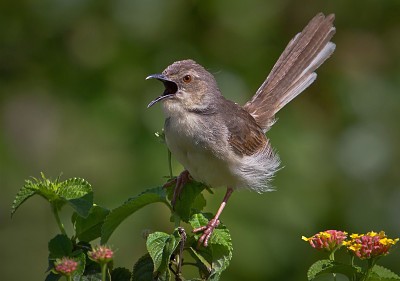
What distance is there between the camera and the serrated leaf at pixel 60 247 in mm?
2799

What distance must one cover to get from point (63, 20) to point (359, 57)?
103 inches

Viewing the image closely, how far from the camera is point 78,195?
2.90 metres

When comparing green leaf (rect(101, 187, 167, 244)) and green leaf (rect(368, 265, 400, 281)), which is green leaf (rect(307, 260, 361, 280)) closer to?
green leaf (rect(368, 265, 400, 281))

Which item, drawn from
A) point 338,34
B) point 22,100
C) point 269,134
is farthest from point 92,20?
point 338,34

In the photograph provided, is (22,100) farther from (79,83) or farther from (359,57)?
(359,57)

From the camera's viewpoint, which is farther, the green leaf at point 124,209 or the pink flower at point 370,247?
the green leaf at point 124,209

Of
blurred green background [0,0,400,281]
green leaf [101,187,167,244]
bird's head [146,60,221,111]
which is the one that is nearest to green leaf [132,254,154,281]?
green leaf [101,187,167,244]

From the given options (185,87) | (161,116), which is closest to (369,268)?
(185,87)

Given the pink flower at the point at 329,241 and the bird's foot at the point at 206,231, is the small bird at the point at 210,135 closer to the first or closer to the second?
the bird's foot at the point at 206,231

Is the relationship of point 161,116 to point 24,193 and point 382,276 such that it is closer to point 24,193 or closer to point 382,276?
point 24,193

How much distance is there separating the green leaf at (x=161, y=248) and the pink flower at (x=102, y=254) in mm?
259

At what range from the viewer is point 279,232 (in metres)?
6.16

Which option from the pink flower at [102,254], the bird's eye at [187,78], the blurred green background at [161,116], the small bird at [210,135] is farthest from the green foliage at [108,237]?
the blurred green background at [161,116]

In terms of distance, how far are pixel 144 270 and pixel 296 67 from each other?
3.34m
